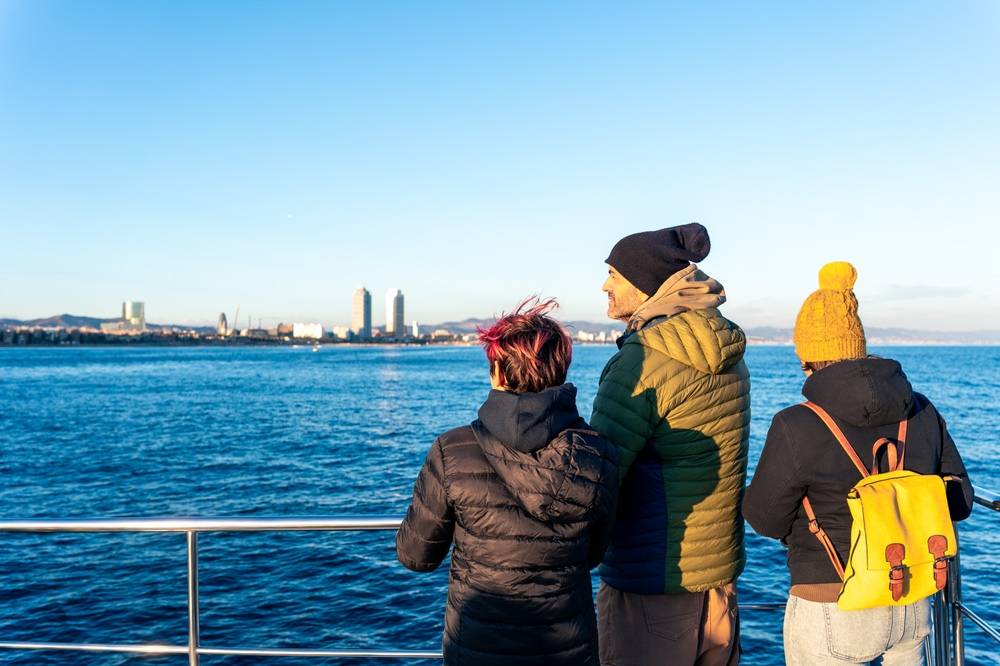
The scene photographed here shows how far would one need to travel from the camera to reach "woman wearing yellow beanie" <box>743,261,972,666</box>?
217 cm

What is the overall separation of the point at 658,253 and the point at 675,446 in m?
0.69

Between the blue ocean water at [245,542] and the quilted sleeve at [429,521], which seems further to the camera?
the blue ocean water at [245,542]

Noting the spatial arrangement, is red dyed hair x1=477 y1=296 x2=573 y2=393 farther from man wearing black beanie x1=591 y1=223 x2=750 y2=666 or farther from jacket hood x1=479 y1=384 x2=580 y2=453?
man wearing black beanie x1=591 y1=223 x2=750 y2=666

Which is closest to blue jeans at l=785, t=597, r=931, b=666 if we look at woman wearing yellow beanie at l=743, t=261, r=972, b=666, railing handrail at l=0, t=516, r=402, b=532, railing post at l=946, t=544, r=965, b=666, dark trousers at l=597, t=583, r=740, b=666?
woman wearing yellow beanie at l=743, t=261, r=972, b=666

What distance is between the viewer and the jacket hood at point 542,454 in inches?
74.2

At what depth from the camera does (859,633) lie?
2254mm

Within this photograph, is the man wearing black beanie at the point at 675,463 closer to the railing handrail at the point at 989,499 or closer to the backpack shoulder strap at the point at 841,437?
the backpack shoulder strap at the point at 841,437

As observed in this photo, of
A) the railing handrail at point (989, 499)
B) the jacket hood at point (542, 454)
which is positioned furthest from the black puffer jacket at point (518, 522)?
the railing handrail at point (989, 499)

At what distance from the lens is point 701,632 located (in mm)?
2426

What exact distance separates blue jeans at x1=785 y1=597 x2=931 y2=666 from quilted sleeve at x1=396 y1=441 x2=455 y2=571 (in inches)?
50.1

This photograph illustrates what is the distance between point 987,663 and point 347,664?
8801mm

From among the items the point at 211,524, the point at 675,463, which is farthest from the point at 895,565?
the point at 211,524

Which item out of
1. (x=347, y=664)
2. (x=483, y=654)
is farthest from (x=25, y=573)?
(x=483, y=654)

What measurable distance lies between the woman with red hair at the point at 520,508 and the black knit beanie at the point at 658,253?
1.87 feet
